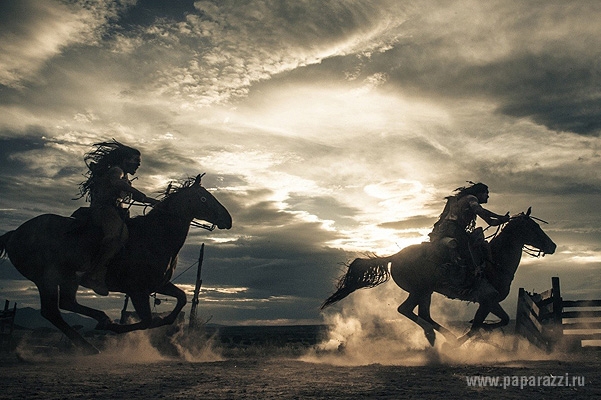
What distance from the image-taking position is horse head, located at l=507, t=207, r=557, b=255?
12.1 meters

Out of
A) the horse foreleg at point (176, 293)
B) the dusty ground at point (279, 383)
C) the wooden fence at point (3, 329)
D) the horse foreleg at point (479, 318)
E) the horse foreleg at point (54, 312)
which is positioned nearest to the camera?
the dusty ground at point (279, 383)

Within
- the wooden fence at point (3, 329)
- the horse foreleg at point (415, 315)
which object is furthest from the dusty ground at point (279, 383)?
the wooden fence at point (3, 329)

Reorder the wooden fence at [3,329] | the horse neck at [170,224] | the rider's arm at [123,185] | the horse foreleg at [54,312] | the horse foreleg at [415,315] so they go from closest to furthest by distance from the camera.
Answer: the horse foreleg at [54,312]
the rider's arm at [123,185]
the horse neck at [170,224]
the horse foreleg at [415,315]
the wooden fence at [3,329]

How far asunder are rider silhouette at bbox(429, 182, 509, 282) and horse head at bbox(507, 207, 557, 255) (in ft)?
1.39

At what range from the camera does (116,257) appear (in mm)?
10211

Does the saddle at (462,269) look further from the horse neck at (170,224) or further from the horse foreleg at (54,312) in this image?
the horse foreleg at (54,312)

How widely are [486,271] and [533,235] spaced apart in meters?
1.40

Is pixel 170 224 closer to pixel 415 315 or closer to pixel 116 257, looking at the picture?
pixel 116 257

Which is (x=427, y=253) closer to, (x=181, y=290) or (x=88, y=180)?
(x=181, y=290)

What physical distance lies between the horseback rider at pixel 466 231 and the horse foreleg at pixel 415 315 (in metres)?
1.24

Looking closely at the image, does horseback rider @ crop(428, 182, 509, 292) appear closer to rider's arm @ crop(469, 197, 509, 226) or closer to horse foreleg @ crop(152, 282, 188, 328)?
rider's arm @ crop(469, 197, 509, 226)

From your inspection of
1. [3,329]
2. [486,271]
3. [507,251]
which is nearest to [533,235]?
[507,251]

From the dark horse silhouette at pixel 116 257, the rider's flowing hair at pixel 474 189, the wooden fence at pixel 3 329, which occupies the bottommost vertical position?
the wooden fence at pixel 3 329

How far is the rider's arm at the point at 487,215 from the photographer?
11.9 metres
